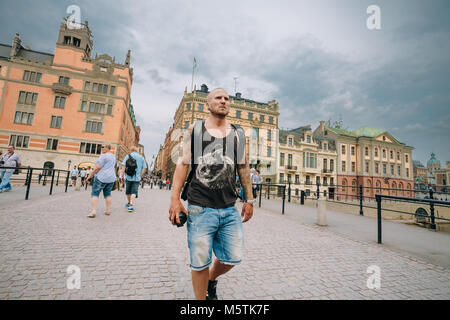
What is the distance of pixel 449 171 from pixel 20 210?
493 ft

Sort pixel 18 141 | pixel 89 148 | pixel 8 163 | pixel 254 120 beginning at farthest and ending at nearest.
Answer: pixel 254 120 < pixel 89 148 < pixel 18 141 < pixel 8 163

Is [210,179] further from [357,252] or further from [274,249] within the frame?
[357,252]

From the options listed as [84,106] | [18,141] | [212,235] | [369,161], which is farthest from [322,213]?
[369,161]

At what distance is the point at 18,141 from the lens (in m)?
26.7

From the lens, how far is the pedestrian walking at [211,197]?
1644 mm

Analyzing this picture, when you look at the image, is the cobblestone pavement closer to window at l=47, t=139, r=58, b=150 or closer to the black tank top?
the black tank top

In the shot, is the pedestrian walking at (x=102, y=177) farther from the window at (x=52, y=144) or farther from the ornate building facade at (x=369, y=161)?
the ornate building facade at (x=369, y=161)

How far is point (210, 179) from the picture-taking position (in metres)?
1.78

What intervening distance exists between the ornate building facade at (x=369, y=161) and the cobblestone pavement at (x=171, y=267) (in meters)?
39.1

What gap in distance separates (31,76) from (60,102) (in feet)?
17.1

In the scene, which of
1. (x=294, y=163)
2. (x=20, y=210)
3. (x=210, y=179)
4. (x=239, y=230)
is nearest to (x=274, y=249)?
(x=239, y=230)

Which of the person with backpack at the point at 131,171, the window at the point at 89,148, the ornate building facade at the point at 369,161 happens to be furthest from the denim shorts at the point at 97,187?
the ornate building facade at the point at 369,161

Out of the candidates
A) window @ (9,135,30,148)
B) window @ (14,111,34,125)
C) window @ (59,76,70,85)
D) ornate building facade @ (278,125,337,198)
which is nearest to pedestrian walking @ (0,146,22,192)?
window @ (9,135,30,148)

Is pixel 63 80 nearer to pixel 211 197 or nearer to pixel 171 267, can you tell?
pixel 171 267
